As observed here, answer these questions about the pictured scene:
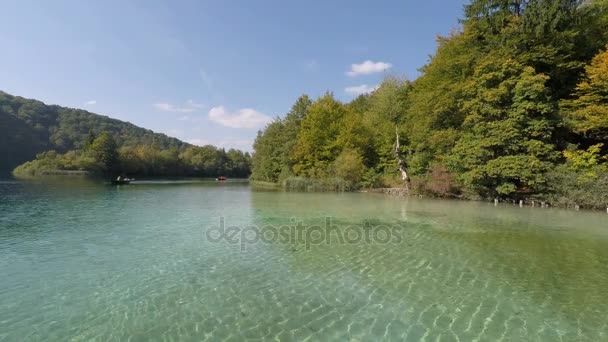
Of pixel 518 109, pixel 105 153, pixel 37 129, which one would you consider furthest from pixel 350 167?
pixel 37 129

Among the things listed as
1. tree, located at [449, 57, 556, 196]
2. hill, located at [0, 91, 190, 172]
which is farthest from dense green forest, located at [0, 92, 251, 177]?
tree, located at [449, 57, 556, 196]

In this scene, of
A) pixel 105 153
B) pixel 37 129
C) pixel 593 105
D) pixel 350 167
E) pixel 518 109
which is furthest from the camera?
pixel 37 129

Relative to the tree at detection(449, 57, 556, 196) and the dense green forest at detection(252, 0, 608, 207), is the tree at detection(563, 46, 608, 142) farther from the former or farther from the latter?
the tree at detection(449, 57, 556, 196)

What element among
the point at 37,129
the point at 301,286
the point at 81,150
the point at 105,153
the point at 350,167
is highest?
the point at 37,129

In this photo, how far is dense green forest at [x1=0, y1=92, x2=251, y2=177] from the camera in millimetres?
76500

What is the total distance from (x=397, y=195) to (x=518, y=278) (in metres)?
22.8

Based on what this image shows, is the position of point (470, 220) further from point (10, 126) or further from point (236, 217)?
point (10, 126)

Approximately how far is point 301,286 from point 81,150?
319 ft

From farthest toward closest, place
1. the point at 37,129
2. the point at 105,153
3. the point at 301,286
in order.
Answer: the point at 37,129 → the point at 105,153 → the point at 301,286

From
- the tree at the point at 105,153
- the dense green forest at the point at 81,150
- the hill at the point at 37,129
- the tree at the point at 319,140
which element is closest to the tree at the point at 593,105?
the tree at the point at 319,140

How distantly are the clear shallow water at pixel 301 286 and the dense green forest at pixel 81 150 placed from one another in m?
78.2

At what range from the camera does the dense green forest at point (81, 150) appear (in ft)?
251

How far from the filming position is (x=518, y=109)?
21.3 meters

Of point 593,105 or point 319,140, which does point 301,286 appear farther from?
point 319,140
